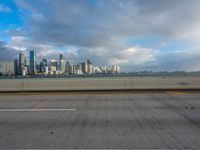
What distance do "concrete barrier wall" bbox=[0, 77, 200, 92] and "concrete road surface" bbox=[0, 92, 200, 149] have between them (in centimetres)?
727

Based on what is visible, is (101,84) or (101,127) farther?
(101,84)

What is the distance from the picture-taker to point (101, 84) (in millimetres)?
17234

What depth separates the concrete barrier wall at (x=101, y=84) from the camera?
668 inches

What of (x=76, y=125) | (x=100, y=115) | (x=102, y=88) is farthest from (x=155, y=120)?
(x=102, y=88)

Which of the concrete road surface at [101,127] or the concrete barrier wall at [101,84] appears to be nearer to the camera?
the concrete road surface at [101,127]

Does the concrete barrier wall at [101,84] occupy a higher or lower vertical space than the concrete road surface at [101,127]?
higher

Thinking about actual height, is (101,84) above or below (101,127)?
→ above

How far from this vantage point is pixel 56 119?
7828 millimetres

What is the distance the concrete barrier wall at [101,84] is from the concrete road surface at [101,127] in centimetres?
727

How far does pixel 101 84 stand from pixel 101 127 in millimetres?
10538

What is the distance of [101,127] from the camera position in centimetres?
673

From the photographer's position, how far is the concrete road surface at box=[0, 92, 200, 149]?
536 cm

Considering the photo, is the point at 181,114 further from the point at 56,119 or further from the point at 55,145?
the point at 55,145

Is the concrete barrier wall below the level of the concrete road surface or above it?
above
